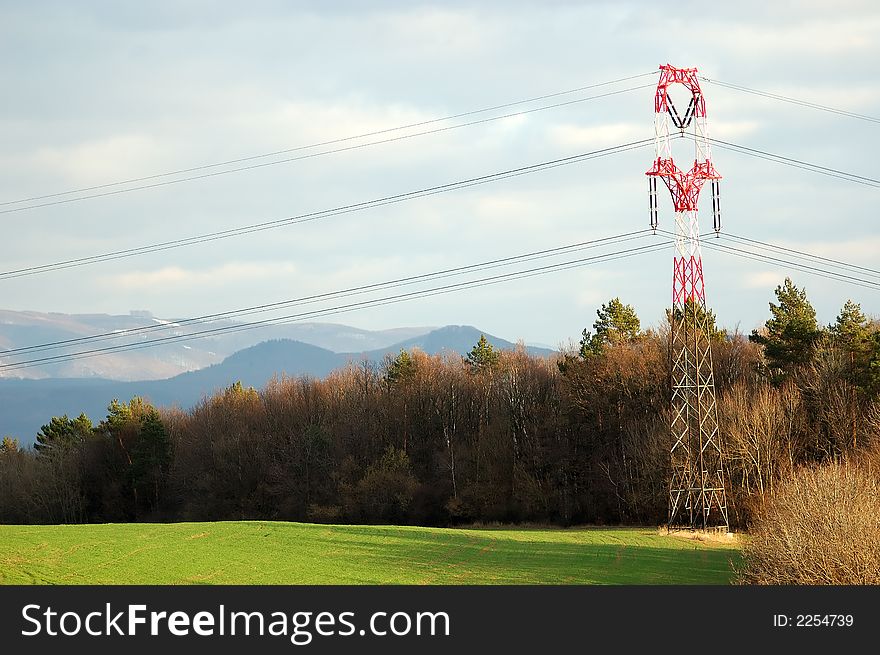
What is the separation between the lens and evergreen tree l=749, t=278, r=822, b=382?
238 ft

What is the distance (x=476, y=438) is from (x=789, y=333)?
29.9 m

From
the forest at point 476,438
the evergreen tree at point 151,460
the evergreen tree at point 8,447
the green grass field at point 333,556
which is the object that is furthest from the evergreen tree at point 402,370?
the green grass field at point 333,556

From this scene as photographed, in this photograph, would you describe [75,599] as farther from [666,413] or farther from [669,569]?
[666,413]

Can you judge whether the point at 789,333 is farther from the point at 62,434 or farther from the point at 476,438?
the point at 62,434

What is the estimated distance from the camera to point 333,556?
37.6 m

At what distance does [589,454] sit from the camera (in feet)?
266

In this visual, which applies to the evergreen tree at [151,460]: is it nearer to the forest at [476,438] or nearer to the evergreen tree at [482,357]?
the forest at [476,438]

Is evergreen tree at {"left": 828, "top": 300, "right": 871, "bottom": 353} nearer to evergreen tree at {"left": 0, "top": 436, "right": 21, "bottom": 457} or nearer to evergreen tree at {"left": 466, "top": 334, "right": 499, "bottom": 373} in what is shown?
evergreen tree at {"left": 466, "top": 334, "right": 499, "bottom": 373}

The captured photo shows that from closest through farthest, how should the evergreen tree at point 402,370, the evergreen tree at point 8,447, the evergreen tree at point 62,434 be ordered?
1. the evergreen tree at point 402,370
2. the evergreen tree at point 62,434
3. the evergreen tree at point 8,447

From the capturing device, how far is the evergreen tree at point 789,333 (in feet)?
238

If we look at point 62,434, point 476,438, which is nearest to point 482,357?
point 476,438

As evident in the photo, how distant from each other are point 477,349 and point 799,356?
4189 cm

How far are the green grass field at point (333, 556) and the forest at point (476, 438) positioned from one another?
19.6 m

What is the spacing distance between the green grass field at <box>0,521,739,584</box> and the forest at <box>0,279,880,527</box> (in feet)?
64.2
